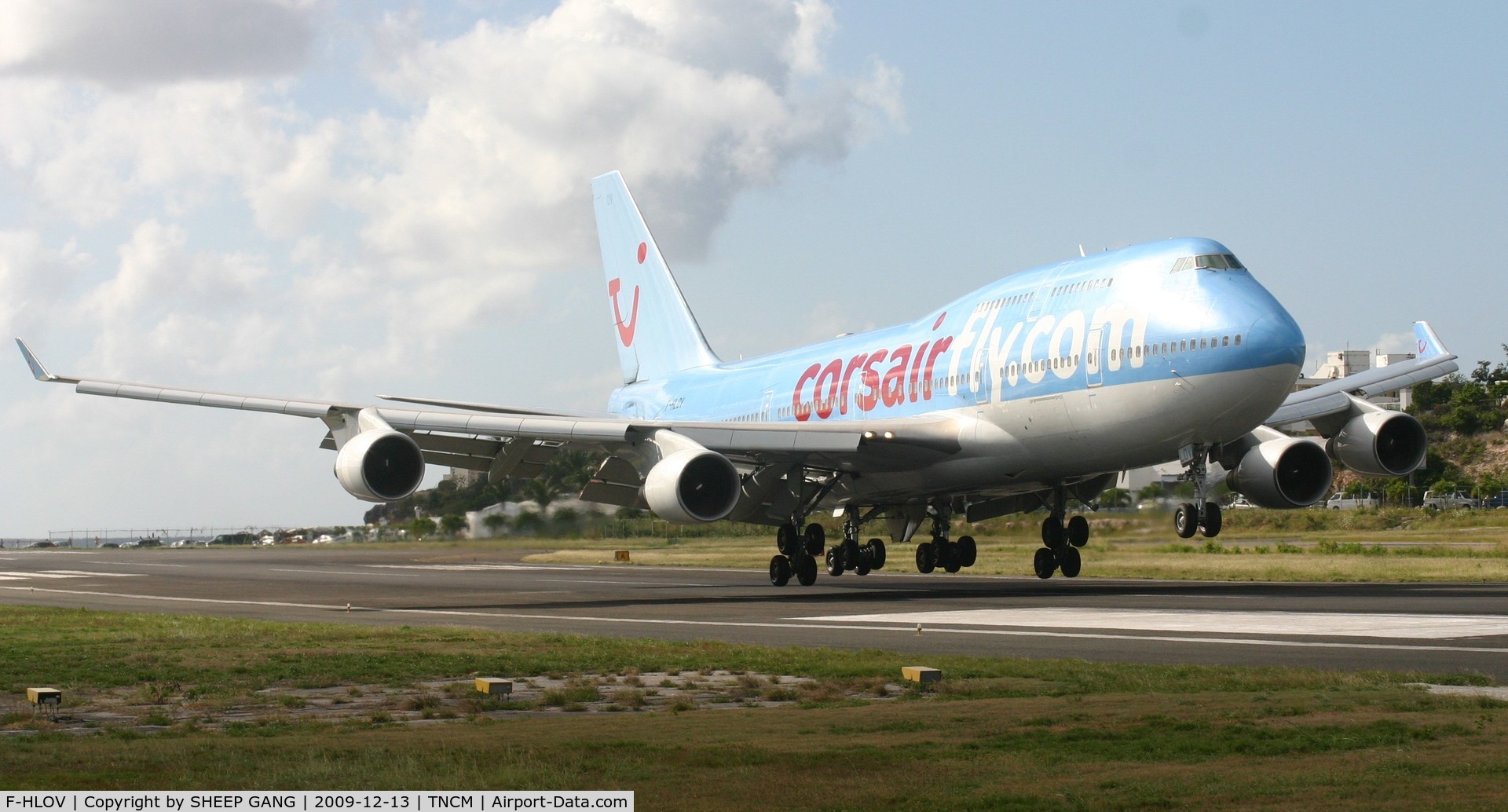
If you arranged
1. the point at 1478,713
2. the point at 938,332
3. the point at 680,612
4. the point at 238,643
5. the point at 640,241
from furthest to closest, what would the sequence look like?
the point at 640,241, the point at 938,332, the point at 680,612, the point at 238,643, the point at 1478,713

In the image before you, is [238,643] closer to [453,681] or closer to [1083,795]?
[453,681]

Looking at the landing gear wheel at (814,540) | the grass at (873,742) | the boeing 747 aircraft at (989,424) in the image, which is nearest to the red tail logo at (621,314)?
the boeing 747 aircraft at (989,424)

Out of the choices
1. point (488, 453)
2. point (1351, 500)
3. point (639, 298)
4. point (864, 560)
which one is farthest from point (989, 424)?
point (1351, 500)

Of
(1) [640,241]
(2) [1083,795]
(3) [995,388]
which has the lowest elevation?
(2) [1083,795]

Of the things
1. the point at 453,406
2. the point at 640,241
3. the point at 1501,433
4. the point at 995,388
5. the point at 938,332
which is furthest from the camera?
the point at 1501,433

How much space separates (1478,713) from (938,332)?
22245 mm

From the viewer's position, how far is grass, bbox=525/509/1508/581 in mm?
34750

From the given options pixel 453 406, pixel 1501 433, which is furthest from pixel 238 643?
pixel 1501 433

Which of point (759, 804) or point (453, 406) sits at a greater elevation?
point (453, 406)

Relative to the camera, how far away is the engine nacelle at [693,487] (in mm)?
28875

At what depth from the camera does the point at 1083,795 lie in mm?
7863

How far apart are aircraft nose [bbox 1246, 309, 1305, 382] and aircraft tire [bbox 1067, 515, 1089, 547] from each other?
26.7 feet

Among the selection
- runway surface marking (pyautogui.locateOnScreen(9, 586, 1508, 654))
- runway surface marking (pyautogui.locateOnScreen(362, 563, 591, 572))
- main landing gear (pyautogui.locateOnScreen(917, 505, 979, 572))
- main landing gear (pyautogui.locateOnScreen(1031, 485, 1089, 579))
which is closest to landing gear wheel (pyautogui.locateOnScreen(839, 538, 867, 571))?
main landing gear (pyautogui.locateOnScreen(917, 505, 979, 572))

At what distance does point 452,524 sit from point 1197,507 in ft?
93.0
